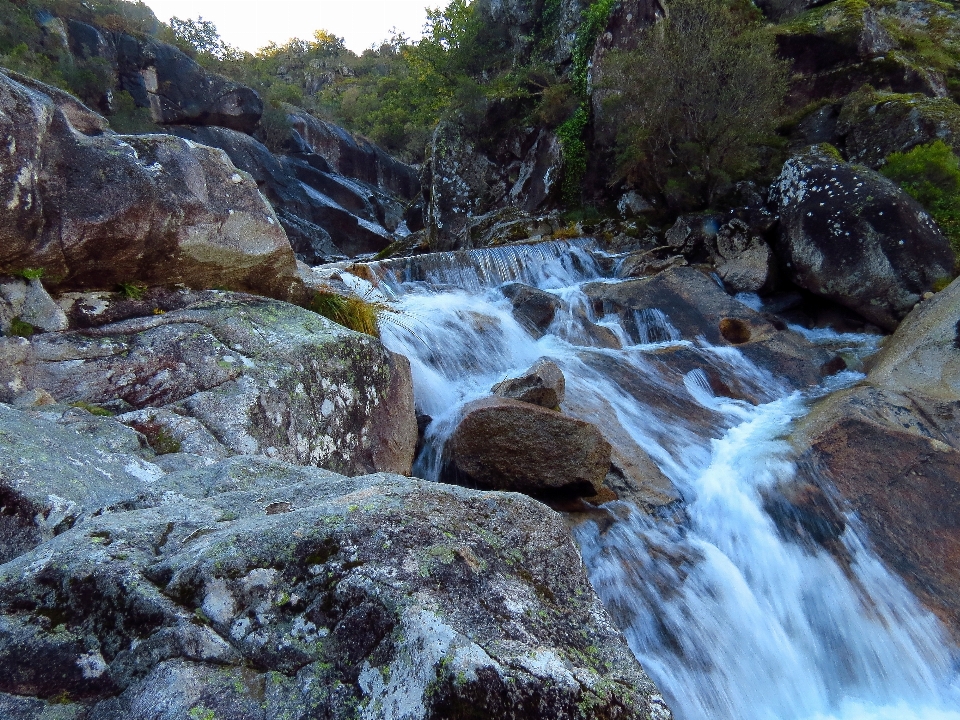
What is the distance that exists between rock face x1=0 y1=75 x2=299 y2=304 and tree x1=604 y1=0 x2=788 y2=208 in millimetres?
11873

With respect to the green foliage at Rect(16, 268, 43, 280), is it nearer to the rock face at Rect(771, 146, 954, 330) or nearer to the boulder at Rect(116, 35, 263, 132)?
the rock face at Rect(771, 146, 954, 330)

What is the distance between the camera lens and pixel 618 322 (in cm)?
1131

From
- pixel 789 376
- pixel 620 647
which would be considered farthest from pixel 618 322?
pixel 620 647

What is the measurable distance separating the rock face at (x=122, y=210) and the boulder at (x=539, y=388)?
301 centimetres

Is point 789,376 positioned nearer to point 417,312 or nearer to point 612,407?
point 612,407

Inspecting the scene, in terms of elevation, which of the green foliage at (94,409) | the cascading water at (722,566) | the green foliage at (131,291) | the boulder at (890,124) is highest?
the boulder at (890,124)

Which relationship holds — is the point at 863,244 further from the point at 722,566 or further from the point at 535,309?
the point at 722,566

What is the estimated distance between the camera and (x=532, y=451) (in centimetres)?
568

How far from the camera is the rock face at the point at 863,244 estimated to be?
35.2 feet

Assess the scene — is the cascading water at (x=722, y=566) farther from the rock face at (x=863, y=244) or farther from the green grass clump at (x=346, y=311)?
the rock face at (x=863, y=244)

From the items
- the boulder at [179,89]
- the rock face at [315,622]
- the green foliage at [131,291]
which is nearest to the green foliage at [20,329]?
the green foliage at [131,291]

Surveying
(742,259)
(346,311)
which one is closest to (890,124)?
(742,259)

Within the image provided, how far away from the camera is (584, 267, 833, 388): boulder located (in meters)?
9.60

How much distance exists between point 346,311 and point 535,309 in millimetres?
4685
